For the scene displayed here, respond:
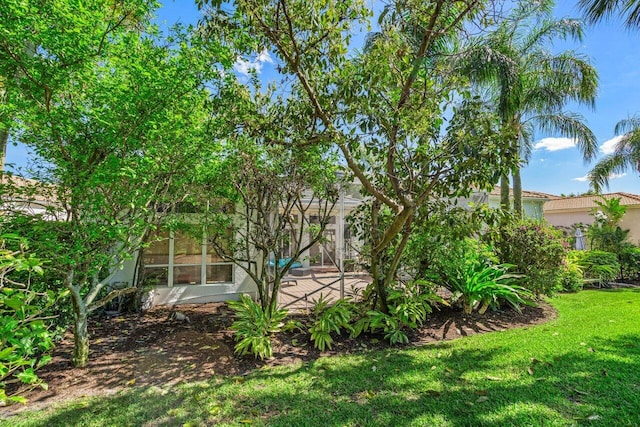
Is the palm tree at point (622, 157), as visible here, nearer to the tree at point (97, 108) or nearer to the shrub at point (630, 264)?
the shrub at point (630, 264)

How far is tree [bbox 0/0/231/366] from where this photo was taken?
142 inches

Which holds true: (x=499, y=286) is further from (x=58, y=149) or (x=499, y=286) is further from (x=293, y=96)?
(x=58, y=149)

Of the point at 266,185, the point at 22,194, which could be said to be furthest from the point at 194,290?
the point at 22,194

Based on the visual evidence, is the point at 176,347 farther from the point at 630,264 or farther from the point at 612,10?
the point at 630,264

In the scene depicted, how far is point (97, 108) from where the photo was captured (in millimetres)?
3908

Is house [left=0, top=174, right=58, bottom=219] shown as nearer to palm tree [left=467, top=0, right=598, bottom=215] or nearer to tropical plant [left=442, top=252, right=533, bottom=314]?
tropical plant [left=442, top=252, right=533, bottom=314]

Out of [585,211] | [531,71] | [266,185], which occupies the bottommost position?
[266,185]

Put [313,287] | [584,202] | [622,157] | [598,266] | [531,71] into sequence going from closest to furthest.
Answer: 1. [313,287]
2. [598,266]
3. [531,71]
4. [622,157]
5. [584,202]

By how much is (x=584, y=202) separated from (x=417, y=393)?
101 ft

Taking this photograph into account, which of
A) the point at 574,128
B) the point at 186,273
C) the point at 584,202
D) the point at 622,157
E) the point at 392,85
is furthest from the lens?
the point at 584,202

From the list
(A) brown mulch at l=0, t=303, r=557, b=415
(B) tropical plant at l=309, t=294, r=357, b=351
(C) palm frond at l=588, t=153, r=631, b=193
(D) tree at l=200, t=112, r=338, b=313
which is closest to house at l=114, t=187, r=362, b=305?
(A) brown mulch at l=0, t=303, r=557, b=415

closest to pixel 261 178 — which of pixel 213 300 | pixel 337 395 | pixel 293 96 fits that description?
pixel 293 96

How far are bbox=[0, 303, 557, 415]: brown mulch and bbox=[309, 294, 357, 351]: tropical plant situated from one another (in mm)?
185

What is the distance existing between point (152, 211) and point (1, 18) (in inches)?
109
